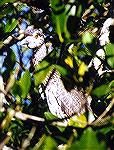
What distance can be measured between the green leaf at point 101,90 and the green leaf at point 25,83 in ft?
0.78

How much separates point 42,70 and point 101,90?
234 millimetres

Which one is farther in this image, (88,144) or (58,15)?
(58,15)

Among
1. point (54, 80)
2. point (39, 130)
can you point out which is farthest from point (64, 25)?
point (39, 130)

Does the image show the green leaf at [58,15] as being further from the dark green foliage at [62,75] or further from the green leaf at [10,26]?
the green leaf at [10,26]

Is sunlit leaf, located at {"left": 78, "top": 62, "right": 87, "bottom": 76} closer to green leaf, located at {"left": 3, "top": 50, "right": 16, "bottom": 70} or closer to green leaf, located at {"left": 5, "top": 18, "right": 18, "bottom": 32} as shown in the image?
green leaf, located at {"left": 3, "top": 50, "right": 16, "bottom": 70}

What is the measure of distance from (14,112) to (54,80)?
0.39 meters

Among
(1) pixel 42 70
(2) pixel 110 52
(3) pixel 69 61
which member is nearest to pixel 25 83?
(1) pixel 42 70

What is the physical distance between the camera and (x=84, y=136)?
26.9 inches

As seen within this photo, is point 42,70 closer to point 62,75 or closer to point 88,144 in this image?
point 62,75

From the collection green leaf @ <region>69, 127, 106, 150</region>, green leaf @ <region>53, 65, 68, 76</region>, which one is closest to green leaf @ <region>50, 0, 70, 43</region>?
green leaf @ <region>53, 65, 68, 76</region>

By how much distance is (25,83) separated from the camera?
122 centimetres

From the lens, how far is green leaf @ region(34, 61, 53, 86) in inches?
50.8

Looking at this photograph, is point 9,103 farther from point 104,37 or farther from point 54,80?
point 104,37

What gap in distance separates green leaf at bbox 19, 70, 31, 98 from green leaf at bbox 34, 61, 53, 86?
8 cm
